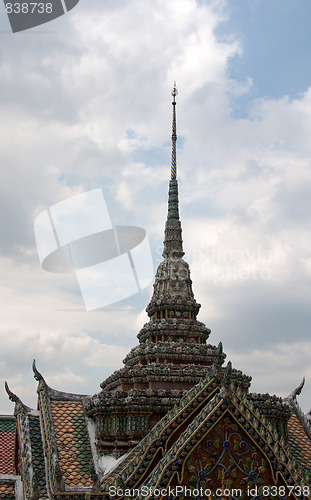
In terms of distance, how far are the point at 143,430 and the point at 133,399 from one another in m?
1.24

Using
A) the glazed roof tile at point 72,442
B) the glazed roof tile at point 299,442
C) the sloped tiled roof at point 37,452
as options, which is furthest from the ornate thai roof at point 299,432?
the sloped tiled roof at point 37,452

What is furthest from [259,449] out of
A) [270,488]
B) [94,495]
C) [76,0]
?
[76,0]

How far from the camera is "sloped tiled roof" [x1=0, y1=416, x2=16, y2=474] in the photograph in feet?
91.7

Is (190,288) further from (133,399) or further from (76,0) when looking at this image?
(76,0)

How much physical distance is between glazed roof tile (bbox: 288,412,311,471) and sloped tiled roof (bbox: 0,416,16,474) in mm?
12762

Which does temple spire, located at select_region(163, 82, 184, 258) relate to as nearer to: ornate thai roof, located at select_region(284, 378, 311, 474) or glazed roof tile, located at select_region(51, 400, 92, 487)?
ornate thai roof, located at select_region(284, 378, 311, 474)

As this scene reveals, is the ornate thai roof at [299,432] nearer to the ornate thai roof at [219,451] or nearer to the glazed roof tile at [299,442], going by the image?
the glazed roof tile at [299,442]

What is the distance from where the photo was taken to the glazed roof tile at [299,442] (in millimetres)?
25906

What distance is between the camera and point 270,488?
61.4 ft

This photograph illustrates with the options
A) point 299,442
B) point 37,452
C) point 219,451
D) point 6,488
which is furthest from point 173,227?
point 219,451

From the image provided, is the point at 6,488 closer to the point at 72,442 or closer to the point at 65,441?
the point at 65,441

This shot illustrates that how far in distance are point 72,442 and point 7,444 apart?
8654mm

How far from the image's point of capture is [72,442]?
2350 centimetres

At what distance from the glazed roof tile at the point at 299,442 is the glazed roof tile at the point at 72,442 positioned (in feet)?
30.3
